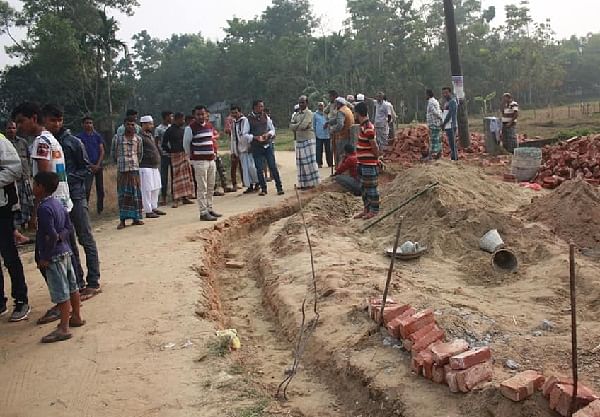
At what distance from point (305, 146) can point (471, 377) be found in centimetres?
798

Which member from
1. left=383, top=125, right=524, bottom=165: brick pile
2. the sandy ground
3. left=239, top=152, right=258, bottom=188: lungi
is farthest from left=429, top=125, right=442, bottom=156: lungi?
the sandy ground

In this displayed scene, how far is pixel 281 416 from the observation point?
3.70 metres

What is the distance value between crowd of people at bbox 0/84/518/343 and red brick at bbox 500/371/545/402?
11.5 feet

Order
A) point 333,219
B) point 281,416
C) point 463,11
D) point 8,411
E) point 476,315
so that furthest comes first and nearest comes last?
point 463,11, point 333,219, point 476,315, point 8,411, point 281,416

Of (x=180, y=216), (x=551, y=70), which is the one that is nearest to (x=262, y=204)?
(x=180, y=216)

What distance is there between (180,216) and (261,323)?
4.42 meters

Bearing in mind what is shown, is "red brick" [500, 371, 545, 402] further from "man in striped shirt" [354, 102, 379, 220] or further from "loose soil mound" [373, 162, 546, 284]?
"man in striped shirt" [354, 102, 379, 220]

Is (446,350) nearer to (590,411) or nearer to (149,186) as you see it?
(590,411)

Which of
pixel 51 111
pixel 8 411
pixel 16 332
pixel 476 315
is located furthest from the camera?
pixel 51 111

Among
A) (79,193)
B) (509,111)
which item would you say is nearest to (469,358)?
(79,193)

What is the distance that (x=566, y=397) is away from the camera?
305 centimetres

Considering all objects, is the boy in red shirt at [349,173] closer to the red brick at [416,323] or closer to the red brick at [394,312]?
the red brick at [394,312]

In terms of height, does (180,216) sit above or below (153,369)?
above

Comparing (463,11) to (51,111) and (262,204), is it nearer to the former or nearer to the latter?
(262,204)
